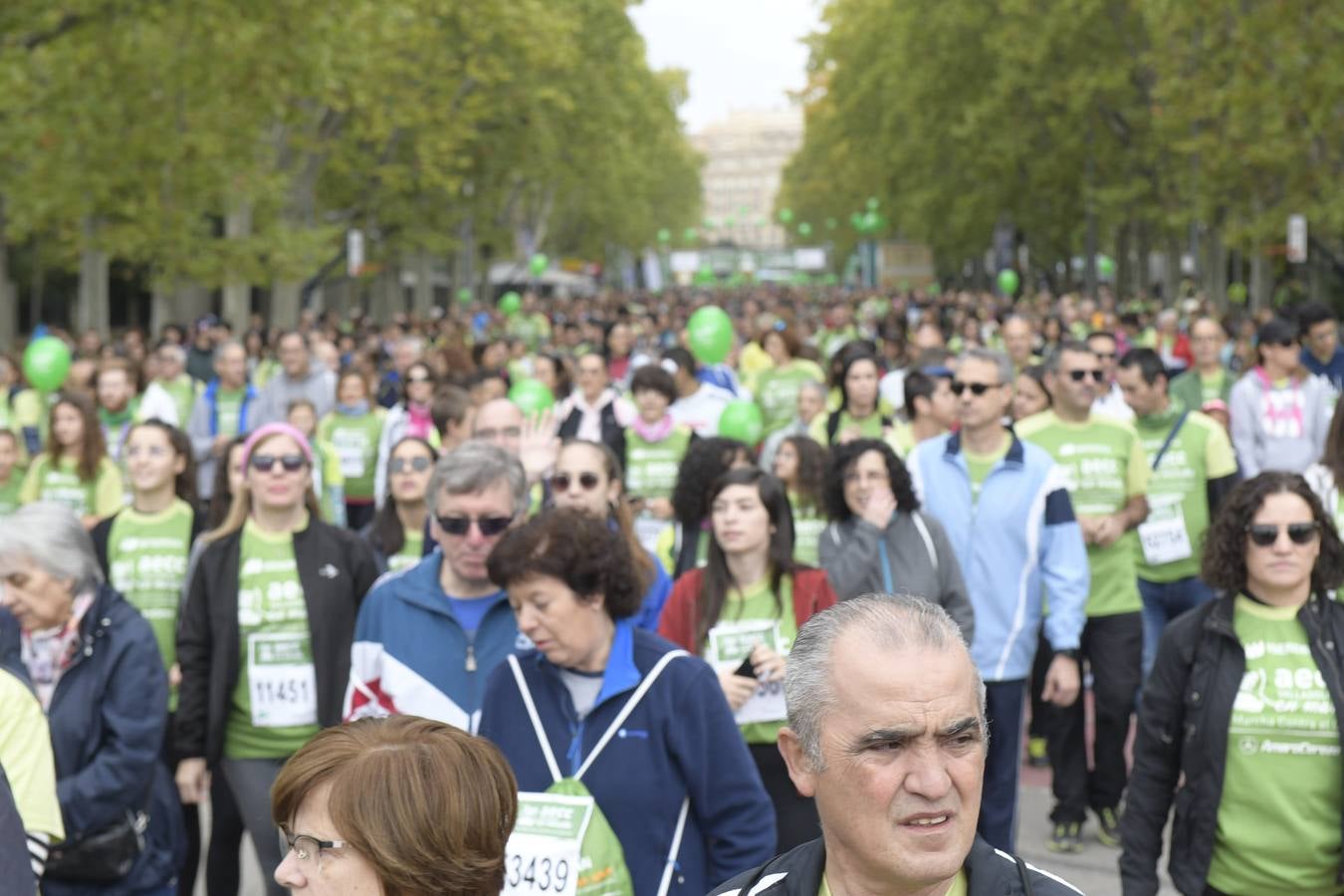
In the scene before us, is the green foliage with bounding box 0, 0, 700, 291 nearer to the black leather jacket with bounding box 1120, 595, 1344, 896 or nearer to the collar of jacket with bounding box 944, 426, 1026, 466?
the collar of jacket with bounding box 944, 426, 1026, 466

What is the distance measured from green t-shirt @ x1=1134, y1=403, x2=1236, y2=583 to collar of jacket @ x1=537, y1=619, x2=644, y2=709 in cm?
449

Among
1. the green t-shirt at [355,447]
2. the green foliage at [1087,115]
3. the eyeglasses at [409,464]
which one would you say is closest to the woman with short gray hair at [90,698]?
the eyeglasses at [409,464]

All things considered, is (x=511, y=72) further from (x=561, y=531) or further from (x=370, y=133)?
(x=561, y=531)

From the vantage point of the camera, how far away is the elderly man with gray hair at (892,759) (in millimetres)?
2523

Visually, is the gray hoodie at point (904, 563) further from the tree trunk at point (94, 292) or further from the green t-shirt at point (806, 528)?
the tree trunk at point (94, 292)

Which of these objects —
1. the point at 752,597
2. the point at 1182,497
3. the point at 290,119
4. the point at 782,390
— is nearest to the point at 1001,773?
the point at 752,597

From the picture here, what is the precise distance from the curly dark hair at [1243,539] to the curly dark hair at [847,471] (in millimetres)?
1478

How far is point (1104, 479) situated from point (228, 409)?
24.2ft

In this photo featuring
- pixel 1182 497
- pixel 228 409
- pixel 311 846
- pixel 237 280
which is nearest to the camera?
pixel 311 846

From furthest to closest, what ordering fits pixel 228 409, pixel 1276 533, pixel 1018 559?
pixel 228 409
pixel 1018 559
pixel 1276 533

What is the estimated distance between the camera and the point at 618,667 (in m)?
4.19

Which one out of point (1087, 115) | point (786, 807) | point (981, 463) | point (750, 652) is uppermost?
point (1087, 115)

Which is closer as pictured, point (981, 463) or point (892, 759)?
point (892, 759)

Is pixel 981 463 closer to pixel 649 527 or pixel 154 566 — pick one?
pixel 649 527
